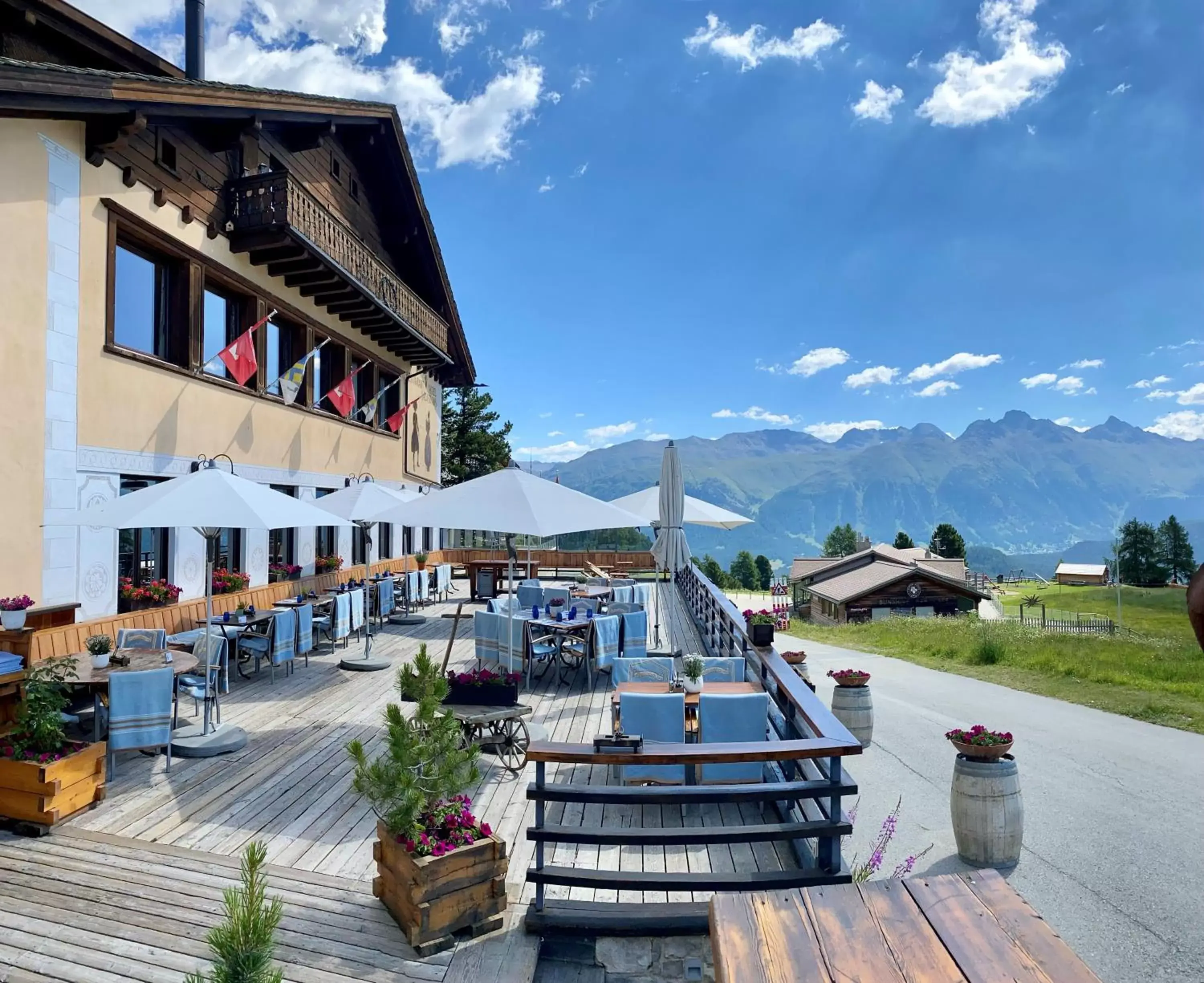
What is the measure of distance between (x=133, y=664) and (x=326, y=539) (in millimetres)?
9033

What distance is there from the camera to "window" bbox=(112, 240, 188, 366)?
30.8 feet

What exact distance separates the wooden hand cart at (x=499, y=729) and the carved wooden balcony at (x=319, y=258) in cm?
922

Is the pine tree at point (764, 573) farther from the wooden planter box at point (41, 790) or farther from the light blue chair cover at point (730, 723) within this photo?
the wooden planter box at point (41, 790)

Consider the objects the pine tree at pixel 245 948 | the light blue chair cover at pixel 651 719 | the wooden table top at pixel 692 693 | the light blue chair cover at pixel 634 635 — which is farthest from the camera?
the light blue chair cover at pixel 634 635

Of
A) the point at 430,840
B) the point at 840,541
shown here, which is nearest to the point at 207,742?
the point at 430,840

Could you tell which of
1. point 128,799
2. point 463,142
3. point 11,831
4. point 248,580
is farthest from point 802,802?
point 463,142

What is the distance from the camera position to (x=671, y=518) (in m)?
14.9

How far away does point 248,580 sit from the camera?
452 inches

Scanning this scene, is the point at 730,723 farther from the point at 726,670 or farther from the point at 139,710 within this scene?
the point at 139,710

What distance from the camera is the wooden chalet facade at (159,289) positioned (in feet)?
24.9

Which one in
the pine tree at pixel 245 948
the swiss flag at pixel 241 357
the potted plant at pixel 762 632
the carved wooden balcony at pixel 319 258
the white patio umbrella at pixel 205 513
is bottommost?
the pine tree at pixel 245 948

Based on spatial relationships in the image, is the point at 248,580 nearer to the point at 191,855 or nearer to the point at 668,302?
the point at 191,855

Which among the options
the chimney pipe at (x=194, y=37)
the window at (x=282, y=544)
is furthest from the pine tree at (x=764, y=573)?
the chimney pipe at (x=194, y=37)

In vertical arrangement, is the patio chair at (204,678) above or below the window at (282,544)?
below
